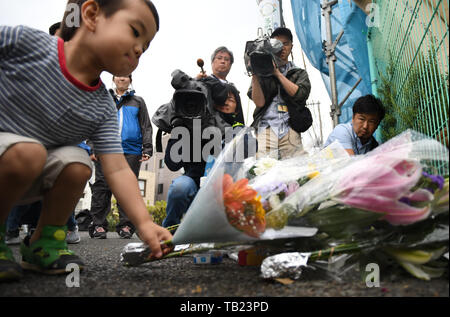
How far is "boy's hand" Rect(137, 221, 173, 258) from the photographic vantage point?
1.25 metres

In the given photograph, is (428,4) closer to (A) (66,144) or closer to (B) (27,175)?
(A) (66,144)

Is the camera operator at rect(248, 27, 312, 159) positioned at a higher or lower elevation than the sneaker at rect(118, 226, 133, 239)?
higher

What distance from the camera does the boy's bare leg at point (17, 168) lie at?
3.77ft

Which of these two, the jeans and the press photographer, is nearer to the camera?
the jeans

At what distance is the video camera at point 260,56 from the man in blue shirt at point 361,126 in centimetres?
70

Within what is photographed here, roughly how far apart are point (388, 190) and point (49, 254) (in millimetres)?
1217

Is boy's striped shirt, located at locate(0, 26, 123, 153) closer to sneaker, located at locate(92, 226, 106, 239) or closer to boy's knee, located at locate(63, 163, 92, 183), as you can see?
boy's knee, located at locate(63, 163, 92, 183)

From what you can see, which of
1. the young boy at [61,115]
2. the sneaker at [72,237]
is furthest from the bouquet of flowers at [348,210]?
the sneaker at [72,237]

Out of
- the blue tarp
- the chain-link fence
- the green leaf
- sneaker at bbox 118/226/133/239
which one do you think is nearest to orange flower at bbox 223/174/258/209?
the green leaf

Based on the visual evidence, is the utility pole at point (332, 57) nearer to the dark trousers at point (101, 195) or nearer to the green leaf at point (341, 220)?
the dark trousers at point (101, 195)

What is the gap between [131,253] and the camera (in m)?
1.46

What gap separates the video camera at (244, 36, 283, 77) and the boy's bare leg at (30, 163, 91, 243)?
5.20 feet

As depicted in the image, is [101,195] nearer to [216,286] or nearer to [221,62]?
[221,62]
